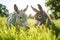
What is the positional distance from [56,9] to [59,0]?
1.34 meters

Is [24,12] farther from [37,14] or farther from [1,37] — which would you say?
[1,37]

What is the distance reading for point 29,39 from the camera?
2.81 metres

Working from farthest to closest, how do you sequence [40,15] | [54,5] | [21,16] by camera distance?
[54,5], [40,15], [21,16]

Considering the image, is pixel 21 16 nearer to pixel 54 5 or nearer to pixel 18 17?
pixel 18 17

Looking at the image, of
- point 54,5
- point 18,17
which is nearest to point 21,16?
point 18,17

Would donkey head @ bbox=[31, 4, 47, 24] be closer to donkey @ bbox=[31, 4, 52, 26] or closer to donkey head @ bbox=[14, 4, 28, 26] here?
donkey @ bbox=[31, 4, 52, 26]

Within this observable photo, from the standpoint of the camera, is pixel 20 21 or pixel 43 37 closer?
pixel 43 37

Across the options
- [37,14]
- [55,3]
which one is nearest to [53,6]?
[55,3]

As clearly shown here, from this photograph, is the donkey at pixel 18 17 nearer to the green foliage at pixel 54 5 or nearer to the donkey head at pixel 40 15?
the donkey head at pixel 40 15

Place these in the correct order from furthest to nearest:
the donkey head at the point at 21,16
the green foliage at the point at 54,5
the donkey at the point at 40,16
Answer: the green foliage at the point at 54,5 < the donkey at the point at 40,16 < the donkey head at the point at 21,16

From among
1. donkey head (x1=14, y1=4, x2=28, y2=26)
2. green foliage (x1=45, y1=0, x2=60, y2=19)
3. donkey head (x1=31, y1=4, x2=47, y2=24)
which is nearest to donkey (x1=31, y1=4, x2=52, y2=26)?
donkey head (x1=31, y1=4, x2=47, y2=24)

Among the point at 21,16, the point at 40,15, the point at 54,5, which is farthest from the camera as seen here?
the point at 54,5

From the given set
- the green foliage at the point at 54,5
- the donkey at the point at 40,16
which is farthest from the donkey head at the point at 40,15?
the green foliage at the point at 54,5

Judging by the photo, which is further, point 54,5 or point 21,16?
point 54,5
